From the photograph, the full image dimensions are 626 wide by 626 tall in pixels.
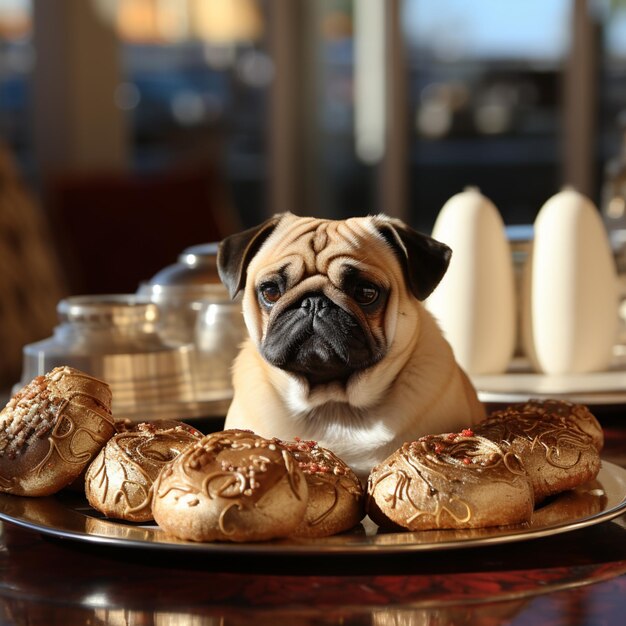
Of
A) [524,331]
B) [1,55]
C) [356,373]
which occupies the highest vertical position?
[1,55]

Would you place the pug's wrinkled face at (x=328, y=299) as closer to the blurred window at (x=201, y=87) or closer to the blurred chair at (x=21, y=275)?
the blurred chair at (x=21, y=275)

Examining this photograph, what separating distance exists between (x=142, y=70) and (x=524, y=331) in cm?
345

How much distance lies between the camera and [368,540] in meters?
0.57

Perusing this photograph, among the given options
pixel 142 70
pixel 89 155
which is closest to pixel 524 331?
pixel 89 155

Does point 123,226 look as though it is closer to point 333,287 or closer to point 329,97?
point 329,97

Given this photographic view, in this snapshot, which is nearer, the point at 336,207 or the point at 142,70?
the point at 142,70

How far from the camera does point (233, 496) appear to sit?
1.84 feet

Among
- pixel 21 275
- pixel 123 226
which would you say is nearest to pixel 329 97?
pixel 123 226

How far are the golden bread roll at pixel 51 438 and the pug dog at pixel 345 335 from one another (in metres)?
0.11

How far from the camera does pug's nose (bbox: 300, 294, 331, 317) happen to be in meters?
0.69

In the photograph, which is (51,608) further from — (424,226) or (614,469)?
(424,226)

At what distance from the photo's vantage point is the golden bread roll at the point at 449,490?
59cm

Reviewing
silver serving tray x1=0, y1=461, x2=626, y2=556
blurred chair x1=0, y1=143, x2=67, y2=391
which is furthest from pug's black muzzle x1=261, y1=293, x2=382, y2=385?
blurred chair x1=0, y1=143, x2=67, y2=391

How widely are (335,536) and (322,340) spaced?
0.14 metres
